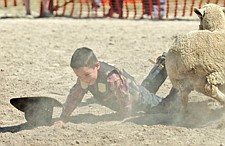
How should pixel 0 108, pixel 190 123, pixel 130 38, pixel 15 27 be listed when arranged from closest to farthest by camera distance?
pixel 190 123, pixel 0 108, pixel 130 38, pixel 15 27

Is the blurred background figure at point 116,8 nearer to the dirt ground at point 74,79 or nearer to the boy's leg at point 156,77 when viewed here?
the dirt ground at point 74,79

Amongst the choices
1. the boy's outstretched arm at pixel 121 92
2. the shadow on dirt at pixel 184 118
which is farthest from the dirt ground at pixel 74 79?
the boy's outstretched arm at pixel 121 92

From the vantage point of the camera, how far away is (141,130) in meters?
6.48

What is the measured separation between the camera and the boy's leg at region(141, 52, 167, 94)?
8.05m

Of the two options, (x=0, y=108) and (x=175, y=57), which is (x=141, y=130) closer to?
(x=175, y=57)

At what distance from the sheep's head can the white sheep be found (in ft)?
0.37

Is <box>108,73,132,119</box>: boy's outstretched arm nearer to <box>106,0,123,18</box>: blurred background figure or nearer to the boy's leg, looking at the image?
the boy's leg

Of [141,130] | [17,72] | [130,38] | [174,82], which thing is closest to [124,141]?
[141,130]

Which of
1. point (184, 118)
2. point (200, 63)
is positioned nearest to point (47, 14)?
point (184, 118)

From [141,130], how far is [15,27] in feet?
27.7

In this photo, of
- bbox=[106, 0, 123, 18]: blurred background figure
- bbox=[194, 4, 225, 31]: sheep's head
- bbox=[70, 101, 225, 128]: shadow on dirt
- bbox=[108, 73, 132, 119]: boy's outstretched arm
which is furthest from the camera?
bbox=[106, 0, 123, 18]: blurred background figure

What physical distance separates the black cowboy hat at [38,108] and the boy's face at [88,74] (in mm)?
461

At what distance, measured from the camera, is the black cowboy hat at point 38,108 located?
23.7ft

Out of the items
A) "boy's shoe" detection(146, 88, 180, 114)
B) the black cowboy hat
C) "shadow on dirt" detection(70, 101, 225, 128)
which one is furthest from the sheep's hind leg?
the black cowboy hat
